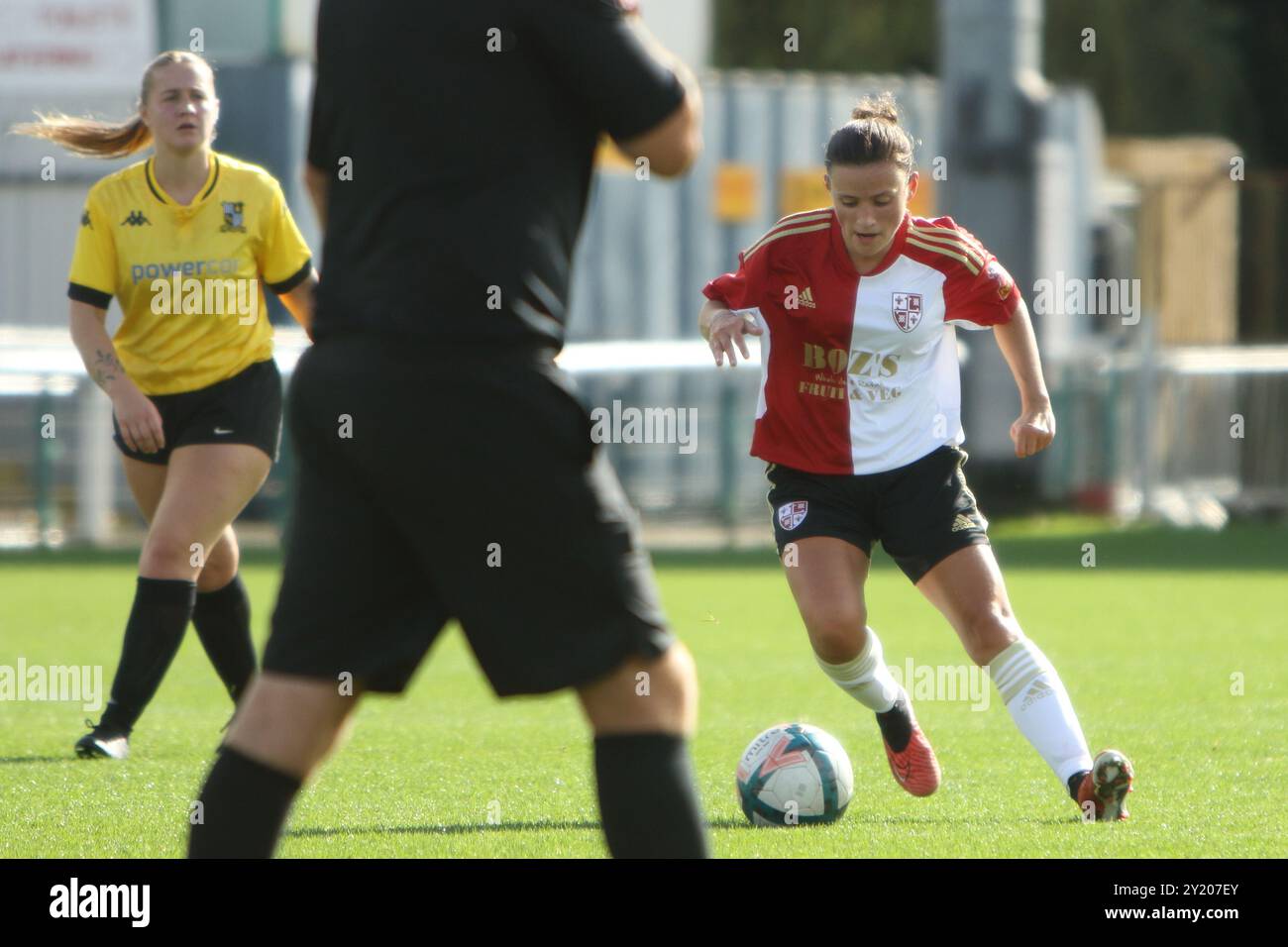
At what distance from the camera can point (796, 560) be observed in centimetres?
544

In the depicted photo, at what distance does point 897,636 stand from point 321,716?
23.8 feet

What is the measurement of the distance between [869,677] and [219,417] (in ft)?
7.00

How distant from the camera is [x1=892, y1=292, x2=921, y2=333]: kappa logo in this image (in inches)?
215

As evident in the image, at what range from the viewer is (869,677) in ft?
18.2

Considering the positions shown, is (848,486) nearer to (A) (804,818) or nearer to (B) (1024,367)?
(B) (1024,367)

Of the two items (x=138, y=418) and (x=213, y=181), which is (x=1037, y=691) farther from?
(x=213, y=181)

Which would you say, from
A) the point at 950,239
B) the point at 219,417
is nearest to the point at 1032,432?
the point at 950,239

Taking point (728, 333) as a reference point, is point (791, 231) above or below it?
above

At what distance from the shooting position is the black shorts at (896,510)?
17.4 feet

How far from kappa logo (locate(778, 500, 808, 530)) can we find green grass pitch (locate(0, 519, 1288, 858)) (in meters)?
0.56

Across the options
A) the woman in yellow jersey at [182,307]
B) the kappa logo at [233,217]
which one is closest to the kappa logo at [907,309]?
the woman in yellow jersey at [182,307]

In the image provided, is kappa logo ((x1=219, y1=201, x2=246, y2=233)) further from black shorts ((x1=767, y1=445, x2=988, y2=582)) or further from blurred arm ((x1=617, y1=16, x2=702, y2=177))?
blurred arm ((x1=617, y1=16, x2=702, y2=177))

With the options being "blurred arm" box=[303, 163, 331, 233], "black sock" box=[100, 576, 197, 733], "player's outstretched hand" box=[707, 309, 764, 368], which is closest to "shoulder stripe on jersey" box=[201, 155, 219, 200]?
"black sock" box=[100, 576, 197, 733]
